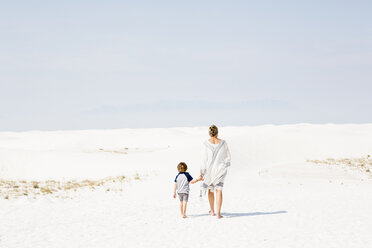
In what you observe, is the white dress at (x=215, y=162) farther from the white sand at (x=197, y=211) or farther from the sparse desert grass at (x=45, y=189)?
the sparse desert grass at (x=45, y=189)

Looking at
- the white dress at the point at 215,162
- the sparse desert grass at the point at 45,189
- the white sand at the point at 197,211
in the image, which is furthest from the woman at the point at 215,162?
the sparse desert grass at the point at 45,189

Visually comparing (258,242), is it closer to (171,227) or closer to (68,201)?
(171,227)

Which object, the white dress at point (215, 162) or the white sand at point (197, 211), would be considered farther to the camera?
the white dress at point (215, 162)

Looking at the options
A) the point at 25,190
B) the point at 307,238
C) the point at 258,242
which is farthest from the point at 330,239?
the point at 25,190

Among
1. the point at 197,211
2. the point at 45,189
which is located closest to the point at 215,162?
the point at 197,211

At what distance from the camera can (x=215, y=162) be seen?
10562mm

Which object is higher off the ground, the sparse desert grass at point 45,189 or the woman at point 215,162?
the woman at point 215,162

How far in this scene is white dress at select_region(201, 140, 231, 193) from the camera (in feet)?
34.5

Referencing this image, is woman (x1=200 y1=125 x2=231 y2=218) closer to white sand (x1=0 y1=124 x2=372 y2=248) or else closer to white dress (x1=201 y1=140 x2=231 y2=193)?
white dress (x1=201 y1=140 x2=231 y2=193)

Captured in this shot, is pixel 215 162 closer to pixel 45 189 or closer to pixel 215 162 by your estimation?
pixel 215 162

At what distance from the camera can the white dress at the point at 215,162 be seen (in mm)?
10508

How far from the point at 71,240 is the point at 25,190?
8.81 meters

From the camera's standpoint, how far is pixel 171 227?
10.4 meters

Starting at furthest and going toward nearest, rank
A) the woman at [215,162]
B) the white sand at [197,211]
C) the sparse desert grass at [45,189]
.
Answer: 1. the sparse desert grass at [45,189]
2. the woman at [215,162]
3. the white sand at [197,211]
